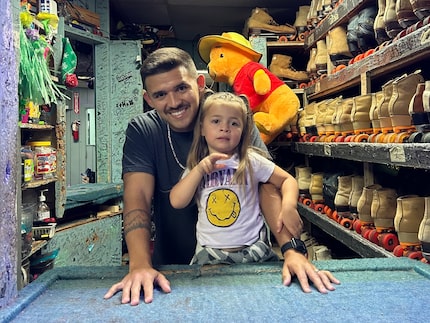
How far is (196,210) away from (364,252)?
1.28 meters

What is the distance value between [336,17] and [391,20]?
112 centimetres

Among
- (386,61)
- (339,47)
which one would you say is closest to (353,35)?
(339,47)

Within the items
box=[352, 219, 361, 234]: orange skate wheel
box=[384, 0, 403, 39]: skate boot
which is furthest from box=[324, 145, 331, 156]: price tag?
box=[384, 0, 403, 39]: skate boot

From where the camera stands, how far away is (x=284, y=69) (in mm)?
4496

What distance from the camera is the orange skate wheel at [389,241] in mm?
2284

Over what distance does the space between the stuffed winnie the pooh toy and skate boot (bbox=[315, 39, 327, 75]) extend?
39 centimetres

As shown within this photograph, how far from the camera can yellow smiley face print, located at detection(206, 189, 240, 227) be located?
1.43m

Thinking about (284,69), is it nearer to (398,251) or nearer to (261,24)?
(261,24)

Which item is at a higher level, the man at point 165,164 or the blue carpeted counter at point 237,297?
the man at point 165,164

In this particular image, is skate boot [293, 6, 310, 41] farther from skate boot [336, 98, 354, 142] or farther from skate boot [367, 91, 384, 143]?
skate boot [367, 91, 384, 143]

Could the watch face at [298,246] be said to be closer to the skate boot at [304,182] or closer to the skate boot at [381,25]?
the skate boot at [381,25]

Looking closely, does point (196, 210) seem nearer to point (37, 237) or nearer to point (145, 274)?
point (145, 274)

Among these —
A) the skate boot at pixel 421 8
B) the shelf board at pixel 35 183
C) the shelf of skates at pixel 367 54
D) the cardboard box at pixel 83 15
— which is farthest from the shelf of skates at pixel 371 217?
the cardboard box at pixel 83 15

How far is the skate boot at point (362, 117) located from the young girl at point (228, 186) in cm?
134
